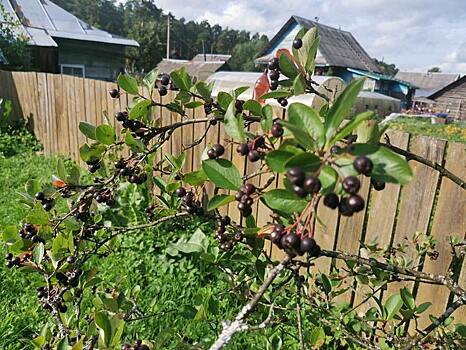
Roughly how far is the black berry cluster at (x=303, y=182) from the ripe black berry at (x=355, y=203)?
38mm

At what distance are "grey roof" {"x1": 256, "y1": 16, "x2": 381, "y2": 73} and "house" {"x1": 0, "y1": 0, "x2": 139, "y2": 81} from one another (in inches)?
516

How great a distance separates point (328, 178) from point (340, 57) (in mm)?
27997

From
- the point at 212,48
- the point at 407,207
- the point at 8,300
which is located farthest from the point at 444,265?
the point at 212,48

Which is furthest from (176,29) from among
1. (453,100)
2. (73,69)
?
(73,69)

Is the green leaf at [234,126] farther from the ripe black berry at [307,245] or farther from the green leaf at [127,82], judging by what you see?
the green leaf at [127,82]

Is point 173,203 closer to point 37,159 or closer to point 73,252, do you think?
point 73,252

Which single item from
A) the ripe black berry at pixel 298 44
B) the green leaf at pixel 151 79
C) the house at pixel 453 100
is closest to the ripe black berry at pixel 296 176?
the ripe black berry at pixel 298 44

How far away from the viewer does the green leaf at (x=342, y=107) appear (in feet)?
1.52

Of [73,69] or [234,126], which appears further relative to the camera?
[73,69]

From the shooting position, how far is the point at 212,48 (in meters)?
66.8

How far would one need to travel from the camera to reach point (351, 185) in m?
0.40

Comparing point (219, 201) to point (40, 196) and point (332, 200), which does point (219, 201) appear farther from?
point (40, 196)

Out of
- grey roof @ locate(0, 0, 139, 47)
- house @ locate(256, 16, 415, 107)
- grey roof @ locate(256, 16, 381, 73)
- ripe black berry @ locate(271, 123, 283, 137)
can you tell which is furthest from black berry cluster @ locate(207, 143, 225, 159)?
grey roof @ locate(256, 16, 381, 73)

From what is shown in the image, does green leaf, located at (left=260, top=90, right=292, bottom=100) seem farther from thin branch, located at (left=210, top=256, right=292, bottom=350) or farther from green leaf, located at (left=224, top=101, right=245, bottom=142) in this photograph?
thin branch, located at (left=210, top=256, right=292, bottom=350)
